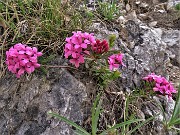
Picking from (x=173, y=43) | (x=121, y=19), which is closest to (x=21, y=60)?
(x=121, y=19)

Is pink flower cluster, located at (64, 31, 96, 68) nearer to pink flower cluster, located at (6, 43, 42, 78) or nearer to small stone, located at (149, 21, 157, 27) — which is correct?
pink flower cluster, located at (6, 43, 42, 78)

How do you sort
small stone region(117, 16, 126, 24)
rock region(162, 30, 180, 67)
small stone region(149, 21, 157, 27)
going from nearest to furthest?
small stone region(117, 16, 126, 24), rock region(162, 30, 180, 67), small stone region(149, 21, 157, 27)

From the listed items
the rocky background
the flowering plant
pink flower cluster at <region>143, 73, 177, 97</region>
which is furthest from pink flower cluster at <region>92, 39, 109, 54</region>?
pink flower cluster at <region>143, 73, 177, 97</region>

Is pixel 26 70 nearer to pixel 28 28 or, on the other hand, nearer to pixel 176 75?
pixel 28 28

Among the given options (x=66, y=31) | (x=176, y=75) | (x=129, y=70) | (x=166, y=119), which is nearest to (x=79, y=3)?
(x=66, y=31)

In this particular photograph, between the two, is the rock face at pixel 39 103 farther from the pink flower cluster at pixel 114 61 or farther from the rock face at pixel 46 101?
the pink flower cluster at pixel 114 61
